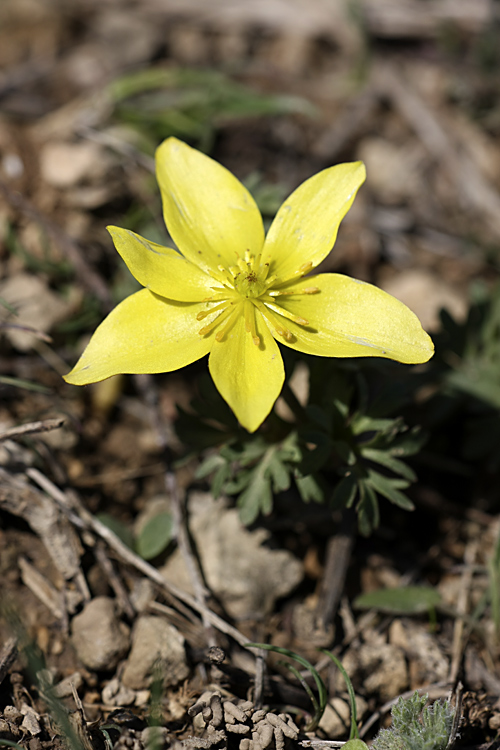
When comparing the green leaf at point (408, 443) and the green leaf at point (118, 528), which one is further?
the green leaf at point (118, 528)

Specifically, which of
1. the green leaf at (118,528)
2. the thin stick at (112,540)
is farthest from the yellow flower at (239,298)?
the green leaf at (118,528)

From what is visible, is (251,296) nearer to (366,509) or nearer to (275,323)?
(275,323)

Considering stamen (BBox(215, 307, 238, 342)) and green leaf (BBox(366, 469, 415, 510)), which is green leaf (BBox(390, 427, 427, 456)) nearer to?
green leaf (BBox(366, 469, 415, 510))

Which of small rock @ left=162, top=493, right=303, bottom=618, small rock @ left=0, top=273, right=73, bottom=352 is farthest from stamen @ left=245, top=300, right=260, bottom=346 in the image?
small rock @ left=0, top=273, right=73, bottom=352

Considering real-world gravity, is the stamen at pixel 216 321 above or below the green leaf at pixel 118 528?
above

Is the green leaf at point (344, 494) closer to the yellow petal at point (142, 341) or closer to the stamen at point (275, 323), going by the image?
the stamen at point (275, 323)

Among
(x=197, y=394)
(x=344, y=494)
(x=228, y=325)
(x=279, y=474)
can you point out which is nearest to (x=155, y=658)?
(x=279, y=474)

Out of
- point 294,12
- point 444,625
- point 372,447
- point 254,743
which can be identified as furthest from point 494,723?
point 294,12
